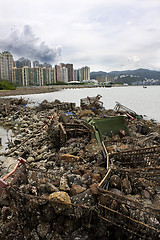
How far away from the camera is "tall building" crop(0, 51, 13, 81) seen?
312ft

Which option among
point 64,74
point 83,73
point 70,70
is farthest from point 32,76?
point 83,73

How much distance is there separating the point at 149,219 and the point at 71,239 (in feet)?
4.41

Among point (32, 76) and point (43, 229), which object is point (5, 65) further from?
point (43, 229)

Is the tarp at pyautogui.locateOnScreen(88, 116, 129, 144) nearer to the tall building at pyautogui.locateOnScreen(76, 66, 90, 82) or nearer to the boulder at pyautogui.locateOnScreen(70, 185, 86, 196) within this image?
the boulder at pyautogui.locateOnScreen(70, 185, 86, 196)

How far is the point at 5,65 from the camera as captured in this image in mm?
97375

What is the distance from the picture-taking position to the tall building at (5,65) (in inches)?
3743

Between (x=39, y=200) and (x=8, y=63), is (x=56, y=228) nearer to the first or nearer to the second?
(x=39, y=200)

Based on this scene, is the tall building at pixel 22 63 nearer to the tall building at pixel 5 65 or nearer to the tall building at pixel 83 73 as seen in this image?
the tall building at pixel 5 65

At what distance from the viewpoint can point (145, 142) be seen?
20.1 feet

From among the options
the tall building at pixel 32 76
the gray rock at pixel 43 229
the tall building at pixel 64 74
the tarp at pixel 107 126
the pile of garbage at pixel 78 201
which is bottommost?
the gray rock at pixel 43 229

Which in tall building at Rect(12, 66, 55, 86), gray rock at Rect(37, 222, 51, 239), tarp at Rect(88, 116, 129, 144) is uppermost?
tall building at Rect(12, 66, 55, 86)

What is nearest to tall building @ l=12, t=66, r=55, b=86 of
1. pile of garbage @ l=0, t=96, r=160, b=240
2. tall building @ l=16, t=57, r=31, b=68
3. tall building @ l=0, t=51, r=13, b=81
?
tall building @ l=0, t=51, r=13, b=81

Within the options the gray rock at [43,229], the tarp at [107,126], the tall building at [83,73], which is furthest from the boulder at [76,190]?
the tall building at [83,73]

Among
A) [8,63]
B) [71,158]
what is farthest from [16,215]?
[8,63]
